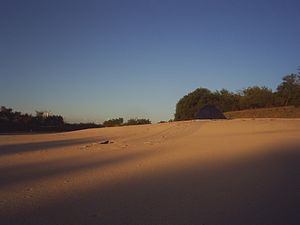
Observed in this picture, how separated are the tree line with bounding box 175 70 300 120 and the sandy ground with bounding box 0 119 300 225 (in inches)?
1438

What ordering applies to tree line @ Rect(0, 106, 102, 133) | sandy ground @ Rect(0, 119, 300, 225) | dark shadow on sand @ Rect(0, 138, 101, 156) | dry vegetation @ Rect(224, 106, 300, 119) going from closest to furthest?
sandy ground @ Rect(0, 119, 300, 225) → dark shadow on sand @ Rect(0, 138, 101, 156) → dry vegetation @ Rect(224, 106, 300, 119) → tree line @ Rect(0, 106, 102, 133)

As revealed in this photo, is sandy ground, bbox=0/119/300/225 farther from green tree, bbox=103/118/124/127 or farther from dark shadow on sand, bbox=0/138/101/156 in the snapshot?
green tree, bbox=103/118/124/127

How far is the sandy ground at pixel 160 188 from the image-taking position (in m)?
5.29

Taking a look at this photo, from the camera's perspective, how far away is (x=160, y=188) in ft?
23.1

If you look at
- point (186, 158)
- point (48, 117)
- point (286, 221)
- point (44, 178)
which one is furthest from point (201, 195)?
point (48, 117)

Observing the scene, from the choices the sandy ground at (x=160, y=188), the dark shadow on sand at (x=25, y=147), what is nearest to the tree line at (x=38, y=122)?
the dark shadow on sand at (x=25, y=147)

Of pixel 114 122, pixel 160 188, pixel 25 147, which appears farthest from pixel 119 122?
pixel 160 188

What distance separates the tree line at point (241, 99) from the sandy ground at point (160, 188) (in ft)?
120

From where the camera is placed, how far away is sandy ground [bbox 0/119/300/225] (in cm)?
529

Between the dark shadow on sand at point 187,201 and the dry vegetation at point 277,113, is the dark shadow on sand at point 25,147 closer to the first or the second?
the dark shadow on sand at point 187,201

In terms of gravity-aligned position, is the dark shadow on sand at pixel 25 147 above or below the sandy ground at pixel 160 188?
above

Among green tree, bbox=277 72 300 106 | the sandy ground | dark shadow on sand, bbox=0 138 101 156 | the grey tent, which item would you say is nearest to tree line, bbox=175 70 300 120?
green tree, bbox=277 72 300 106

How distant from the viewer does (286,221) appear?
4.98 m

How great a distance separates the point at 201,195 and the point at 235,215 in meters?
1.18
